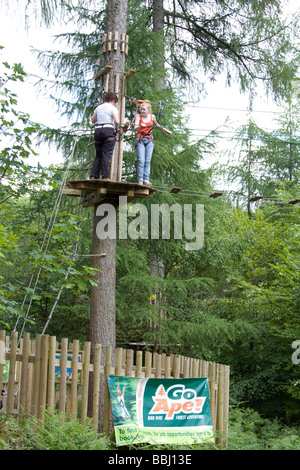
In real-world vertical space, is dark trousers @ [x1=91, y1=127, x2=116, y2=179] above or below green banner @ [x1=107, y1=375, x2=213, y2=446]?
above

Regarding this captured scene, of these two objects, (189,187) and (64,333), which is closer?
(64,333)

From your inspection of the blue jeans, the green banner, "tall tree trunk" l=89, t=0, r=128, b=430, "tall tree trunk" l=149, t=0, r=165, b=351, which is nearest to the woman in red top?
the blue jeans

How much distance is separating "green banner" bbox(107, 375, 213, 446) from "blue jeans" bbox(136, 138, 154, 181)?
143 inches

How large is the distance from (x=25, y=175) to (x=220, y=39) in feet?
29.9

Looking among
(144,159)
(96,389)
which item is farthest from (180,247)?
(96,389)

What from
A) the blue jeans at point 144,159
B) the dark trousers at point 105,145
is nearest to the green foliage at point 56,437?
the dark trousers at point 105,145

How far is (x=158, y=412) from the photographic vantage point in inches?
248

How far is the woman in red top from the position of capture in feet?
29.3

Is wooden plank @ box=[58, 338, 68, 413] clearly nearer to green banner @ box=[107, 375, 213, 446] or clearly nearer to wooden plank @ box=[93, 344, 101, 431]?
wooden plank @ box=[93, 344, 101, 431]

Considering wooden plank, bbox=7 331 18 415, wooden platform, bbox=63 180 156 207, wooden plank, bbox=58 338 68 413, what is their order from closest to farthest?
1. wooden plank, bbox=58 338 68 413
2. wooden plank, bbox=7 331 18 415
3. wooden platform, bbox=63 180 156 207

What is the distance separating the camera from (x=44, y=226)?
37.3ft

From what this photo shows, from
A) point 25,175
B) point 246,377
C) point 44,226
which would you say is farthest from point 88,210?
point 246,377

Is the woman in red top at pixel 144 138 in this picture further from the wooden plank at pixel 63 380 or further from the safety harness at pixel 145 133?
the wooden plank at pixel 63 380
